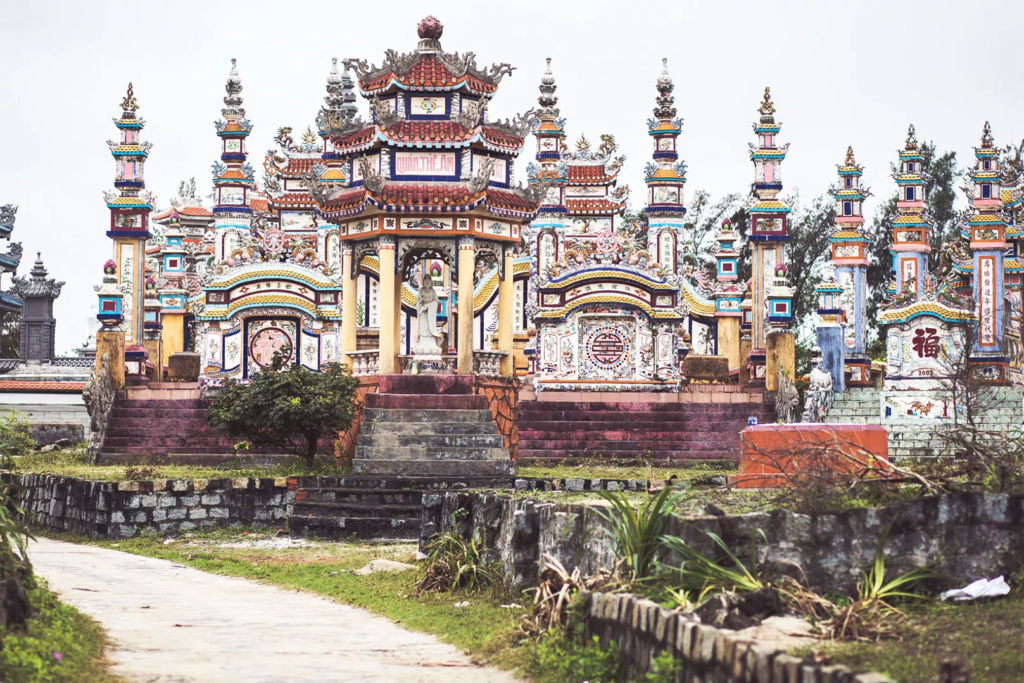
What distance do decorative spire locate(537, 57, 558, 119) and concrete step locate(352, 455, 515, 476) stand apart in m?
23.7

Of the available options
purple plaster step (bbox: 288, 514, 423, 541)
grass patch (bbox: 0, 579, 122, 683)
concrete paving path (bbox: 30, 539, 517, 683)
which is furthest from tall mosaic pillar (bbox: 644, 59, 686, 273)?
grass patch (bbox: 0, 579, 122, 683)

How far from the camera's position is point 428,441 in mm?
22438

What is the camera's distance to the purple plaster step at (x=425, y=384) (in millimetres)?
24297

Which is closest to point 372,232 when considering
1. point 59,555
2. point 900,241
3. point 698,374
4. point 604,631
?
point 59,555

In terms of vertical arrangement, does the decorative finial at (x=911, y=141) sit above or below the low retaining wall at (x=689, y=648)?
above

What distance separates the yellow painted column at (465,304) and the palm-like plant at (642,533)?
45.6 ft

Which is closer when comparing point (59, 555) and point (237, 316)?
point (59, 555)

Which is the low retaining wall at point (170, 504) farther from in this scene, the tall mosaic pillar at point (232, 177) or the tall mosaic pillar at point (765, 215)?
the tall mosaic pillar at point (232, 177)

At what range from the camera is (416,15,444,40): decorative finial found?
26.1 m

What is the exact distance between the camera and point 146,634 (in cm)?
1245

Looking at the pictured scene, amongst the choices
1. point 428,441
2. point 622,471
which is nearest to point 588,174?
point 622,471

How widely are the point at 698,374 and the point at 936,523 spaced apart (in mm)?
24947

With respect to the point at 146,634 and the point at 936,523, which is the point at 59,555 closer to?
the point at 146,634

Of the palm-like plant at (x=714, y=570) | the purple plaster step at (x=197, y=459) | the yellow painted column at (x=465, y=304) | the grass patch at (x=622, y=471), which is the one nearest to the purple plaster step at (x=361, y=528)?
the grass patch at (x=622, y=471)
